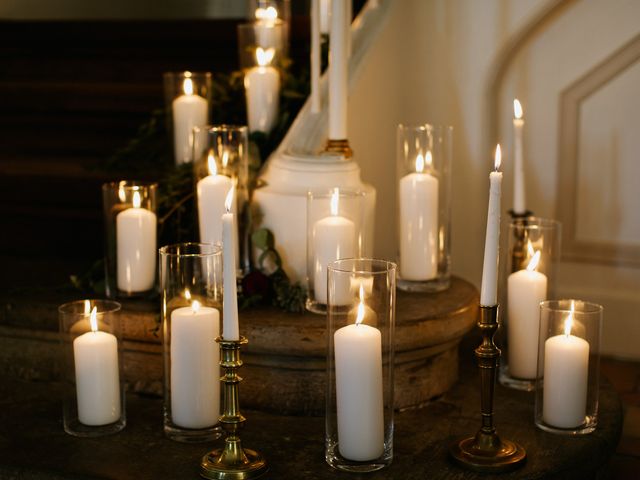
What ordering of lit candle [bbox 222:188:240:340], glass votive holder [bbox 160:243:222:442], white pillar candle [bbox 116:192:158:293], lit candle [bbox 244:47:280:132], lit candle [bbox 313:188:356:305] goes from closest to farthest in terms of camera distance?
1. lit candle [bbox 222:188:240:340]
2. glass votive holder [bbox 160:243:222:442]
3. lit candle [bbox 313:188:356:305]
4. white pillar candle [bbox 116:192:158:293]
5. lit candle [bbox 244:47:280:132]

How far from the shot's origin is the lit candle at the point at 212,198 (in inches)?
83.8

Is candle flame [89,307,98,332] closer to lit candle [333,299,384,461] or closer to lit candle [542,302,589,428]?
lit candle [333,299,384,461]

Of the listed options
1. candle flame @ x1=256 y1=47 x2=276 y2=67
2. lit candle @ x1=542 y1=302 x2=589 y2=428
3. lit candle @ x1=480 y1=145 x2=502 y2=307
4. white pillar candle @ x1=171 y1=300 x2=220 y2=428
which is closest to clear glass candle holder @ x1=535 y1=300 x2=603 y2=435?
lit candle @ x1=542 y1=302 x2=589 y2=428

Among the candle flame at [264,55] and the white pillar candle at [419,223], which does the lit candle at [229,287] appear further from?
the candle flame at [264,55]

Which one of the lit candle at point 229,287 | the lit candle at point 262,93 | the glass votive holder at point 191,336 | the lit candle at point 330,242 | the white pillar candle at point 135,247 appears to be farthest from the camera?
the lit candle at point 262,93

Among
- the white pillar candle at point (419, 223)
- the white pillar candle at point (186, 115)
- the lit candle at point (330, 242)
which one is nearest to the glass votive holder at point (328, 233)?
the lit candle at point (330, 242)

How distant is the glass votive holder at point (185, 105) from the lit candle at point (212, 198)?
30cm

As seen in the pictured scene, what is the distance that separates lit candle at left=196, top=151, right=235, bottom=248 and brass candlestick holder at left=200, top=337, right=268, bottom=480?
560 mm

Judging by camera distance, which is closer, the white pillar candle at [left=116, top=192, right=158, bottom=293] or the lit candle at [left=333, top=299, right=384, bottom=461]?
the lit candle at [left=333, top=299, right=384, bottom=461]

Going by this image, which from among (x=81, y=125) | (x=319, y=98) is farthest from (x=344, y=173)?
(x=81, y=125)

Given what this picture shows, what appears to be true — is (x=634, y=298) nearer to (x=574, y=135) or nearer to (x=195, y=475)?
(x=574, y=135)

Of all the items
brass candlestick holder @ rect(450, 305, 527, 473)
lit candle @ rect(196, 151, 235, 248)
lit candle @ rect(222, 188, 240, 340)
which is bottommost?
brass candlestick holder @ rect(450, 305, 527, 473)

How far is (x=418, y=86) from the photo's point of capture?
2773 millimetres

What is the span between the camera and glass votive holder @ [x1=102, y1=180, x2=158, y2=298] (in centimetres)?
213
